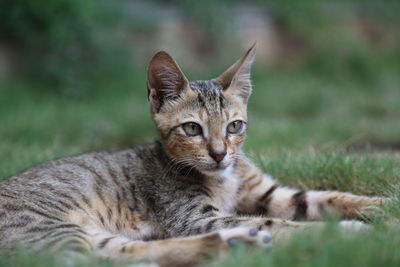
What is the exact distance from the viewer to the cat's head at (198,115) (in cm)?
389

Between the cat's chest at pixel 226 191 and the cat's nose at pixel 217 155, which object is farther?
the cat's chest at pixel 226 191

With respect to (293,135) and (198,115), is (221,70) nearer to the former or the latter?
(293,135)

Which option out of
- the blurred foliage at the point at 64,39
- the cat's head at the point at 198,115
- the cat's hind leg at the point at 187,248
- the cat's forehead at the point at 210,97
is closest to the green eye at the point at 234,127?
the cat's head at the point at 198,115

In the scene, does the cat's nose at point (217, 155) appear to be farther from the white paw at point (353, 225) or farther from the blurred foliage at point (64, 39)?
the blurred foliage at point (64, 39)

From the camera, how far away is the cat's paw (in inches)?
124

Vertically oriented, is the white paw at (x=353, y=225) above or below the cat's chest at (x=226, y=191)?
below

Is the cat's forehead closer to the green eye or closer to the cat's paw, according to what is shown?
the green eye

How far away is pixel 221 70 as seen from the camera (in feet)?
31.0

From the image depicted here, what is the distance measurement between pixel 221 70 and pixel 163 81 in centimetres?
537

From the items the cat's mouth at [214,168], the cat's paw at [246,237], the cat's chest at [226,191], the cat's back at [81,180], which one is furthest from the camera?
the cat's chest at [226,191]

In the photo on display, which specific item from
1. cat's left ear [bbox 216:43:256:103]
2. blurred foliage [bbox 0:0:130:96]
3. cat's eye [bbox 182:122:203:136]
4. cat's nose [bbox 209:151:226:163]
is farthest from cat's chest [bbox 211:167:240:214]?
blurred foliage [bbox 0:0:130:96]

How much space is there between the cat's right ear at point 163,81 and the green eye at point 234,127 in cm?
45

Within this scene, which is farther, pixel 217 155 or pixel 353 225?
pixel 217 155

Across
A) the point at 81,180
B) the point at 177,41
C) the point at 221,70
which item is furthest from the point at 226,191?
the point at 177,41
